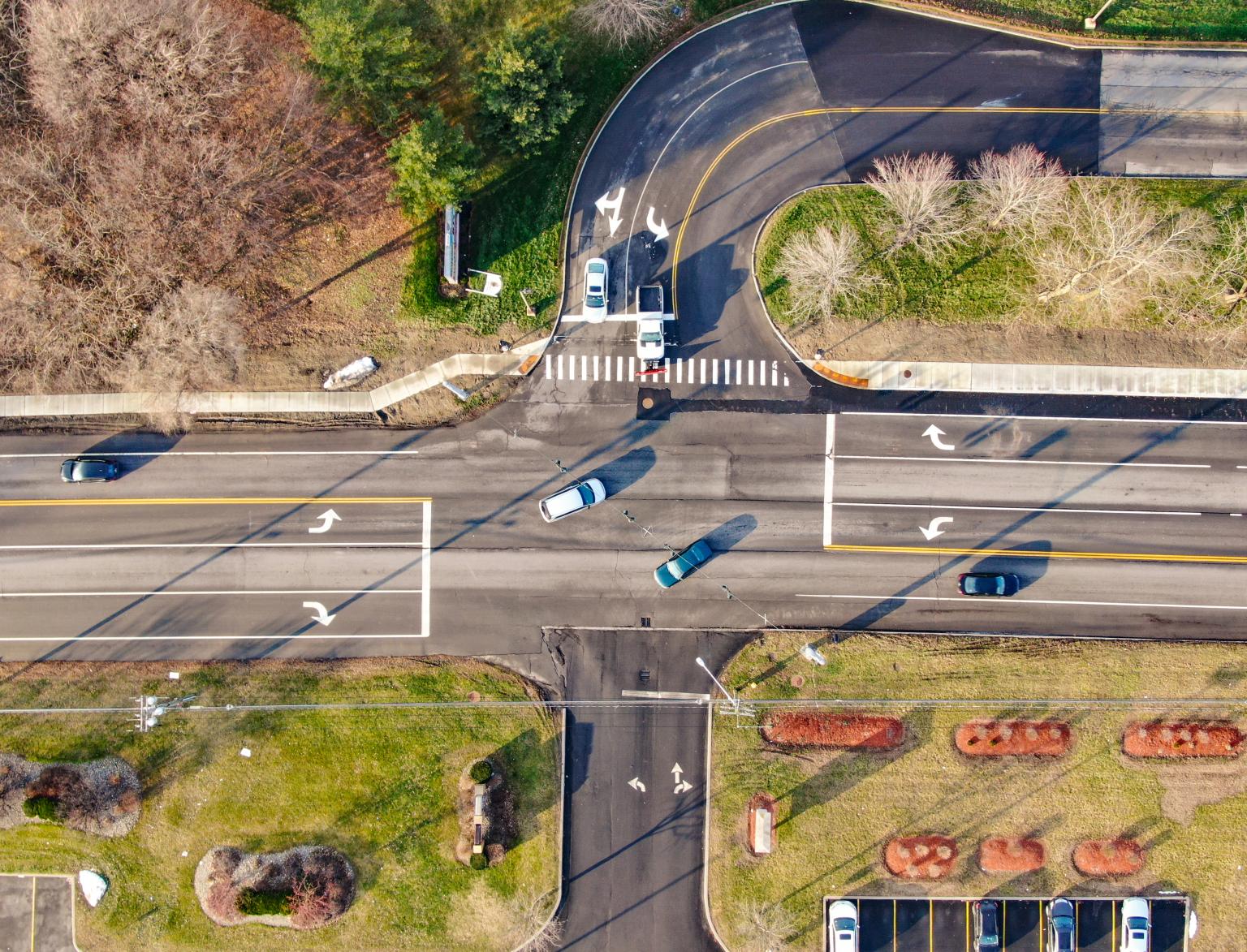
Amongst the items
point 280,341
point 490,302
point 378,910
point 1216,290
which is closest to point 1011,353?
point 1216,290

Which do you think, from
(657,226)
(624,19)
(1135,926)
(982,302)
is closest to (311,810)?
(657,226)

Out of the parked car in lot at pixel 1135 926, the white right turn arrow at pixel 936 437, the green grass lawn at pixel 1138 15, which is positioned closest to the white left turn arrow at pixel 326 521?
the white right turn arrow at pixel 936 437

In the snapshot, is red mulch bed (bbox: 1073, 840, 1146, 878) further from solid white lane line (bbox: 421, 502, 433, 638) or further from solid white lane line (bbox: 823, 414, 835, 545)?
solid white lane line (bbox: 421, 502, 433, 638)

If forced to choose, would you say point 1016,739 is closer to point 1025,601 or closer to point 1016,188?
point 1025,601

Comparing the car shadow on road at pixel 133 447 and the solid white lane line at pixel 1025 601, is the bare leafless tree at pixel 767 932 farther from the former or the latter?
the car shadow on road at pixel 133 447

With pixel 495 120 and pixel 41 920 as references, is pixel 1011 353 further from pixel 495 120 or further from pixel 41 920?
pixel 41 920

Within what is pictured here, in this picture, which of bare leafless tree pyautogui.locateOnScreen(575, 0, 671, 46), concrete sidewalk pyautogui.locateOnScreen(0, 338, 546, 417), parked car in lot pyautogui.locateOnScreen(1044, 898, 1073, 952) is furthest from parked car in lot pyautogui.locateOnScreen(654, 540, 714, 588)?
bare leafless tree pyautogui.locateOnScreen(575, 0, 671, 46)

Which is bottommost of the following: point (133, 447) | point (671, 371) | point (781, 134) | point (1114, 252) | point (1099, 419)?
point (133, 447)

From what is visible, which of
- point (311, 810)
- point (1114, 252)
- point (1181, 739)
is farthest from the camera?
point (1181, 739)
